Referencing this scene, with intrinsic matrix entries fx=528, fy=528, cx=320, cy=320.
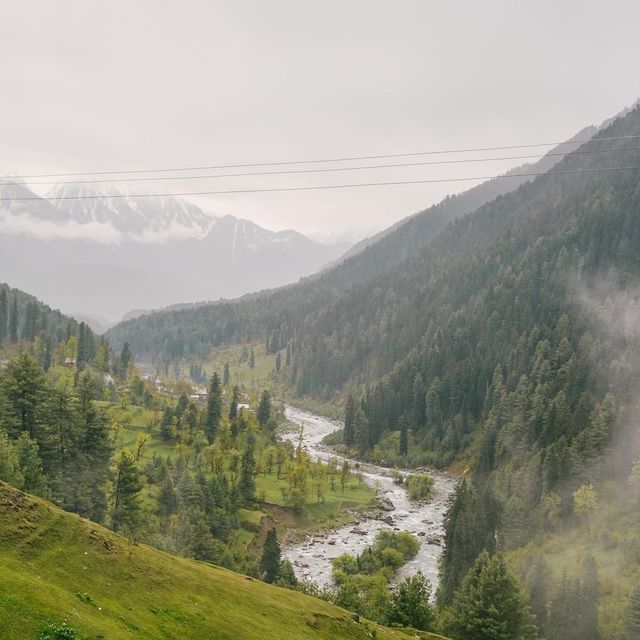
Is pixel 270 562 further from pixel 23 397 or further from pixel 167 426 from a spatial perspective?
pixel 167 426

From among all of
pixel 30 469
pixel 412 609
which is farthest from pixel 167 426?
pixel 412 609

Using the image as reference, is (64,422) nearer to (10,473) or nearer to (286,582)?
(10,473)

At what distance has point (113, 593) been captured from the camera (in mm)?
32688

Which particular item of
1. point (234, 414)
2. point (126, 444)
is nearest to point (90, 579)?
point (126, 444)

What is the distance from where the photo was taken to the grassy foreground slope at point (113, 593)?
26.5 metres

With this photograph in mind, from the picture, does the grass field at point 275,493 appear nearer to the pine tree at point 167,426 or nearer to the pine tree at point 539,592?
the pine tree at point 167,426

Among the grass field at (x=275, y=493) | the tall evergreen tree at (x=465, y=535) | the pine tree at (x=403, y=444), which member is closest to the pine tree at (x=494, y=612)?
the tall evergreen tree at (x=465, y=535)

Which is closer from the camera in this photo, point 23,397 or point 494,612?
point 494,612

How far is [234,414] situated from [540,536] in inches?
3586

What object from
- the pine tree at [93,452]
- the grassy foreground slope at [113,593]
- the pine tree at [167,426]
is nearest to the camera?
the grassy foreground slope at [113,593]

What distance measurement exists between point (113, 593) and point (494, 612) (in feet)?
145

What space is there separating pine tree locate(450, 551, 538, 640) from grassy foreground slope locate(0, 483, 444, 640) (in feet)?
68.4

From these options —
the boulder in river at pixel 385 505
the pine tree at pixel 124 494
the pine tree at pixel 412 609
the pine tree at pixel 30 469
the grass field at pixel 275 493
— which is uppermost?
the pine tree at pixel 30 469

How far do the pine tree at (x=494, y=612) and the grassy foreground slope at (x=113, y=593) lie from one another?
2084cm
